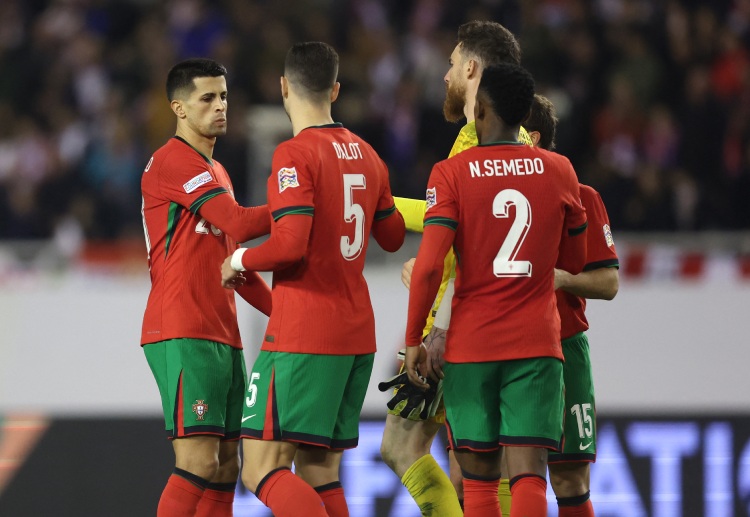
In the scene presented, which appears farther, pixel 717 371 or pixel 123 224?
pixel 123 224

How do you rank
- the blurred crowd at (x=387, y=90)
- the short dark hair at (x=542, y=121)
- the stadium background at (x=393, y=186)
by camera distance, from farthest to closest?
the blurred crowd at (x=387, y=90), the stadium background at (x=393, y=186), the short dark hair at (x=542, y=121)

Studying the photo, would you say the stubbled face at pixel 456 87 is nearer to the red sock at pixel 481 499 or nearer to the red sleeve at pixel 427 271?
the red sleeve at pixel 427 271

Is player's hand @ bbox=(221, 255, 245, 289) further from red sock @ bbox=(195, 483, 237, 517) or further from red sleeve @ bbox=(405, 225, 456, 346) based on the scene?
red sock @ bbox=(195, 483, 237, 517)

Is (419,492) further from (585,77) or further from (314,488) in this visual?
(585,77)

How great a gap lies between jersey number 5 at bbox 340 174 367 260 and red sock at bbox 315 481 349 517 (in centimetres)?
94

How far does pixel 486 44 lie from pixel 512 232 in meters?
1.06

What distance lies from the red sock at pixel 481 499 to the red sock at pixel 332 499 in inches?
20.4

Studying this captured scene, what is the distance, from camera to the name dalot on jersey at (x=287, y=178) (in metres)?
4.97

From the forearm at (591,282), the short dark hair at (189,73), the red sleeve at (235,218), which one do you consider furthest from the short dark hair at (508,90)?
the short dark hair at (189,73)

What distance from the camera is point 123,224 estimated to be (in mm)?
10797

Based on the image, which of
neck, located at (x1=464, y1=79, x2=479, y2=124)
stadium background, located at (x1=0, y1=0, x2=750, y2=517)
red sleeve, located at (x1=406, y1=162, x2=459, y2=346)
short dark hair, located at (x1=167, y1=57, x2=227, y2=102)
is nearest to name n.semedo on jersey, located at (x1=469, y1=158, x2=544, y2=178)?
red sleeve, located at (x1=406, y1=162, x2=459, y2=346)

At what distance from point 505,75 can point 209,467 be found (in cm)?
205

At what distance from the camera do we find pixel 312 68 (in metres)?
5.12

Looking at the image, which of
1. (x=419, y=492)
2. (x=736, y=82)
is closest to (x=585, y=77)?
(x=736, y=82)
